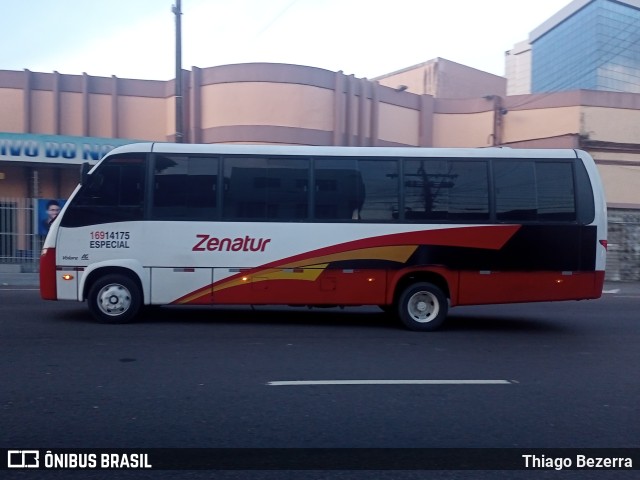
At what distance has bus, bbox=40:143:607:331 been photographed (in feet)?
34.8

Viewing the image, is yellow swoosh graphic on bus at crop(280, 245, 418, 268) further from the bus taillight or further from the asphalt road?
the bus taillight

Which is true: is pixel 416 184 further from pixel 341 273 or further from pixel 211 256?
pixel 211 256

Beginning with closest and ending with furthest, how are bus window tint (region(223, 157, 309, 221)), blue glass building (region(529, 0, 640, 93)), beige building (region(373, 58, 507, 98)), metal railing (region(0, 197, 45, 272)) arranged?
bus window tint (region(223, 157, 309, 221))
metal railing (region(0, 197, 45, 272))
beige building (region(373, 58, 507, 98))
blue glass building (region(529, 0, 640, 93))

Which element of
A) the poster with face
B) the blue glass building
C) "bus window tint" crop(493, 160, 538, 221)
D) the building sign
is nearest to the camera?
"bus window tint" crop(493, 160, 538, 221)

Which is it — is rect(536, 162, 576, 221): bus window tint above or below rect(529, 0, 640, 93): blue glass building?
below

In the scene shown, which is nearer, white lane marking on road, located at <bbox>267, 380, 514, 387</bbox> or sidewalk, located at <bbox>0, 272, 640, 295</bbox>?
white lane marking on road, located at <bbox>267, 380, 514, 387</bbox>

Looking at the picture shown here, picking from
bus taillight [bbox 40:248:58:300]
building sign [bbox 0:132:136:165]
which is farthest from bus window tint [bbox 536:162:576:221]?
building sign [bbox 0:132:136:165]

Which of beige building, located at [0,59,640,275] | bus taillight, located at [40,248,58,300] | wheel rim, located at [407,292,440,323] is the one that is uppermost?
beige building, located at [0,59,640,275]

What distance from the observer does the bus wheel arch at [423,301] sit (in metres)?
10.8

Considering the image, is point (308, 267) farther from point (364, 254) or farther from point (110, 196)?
point (110, 196)

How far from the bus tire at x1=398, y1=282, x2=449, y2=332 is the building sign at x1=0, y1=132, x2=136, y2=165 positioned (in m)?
13.3

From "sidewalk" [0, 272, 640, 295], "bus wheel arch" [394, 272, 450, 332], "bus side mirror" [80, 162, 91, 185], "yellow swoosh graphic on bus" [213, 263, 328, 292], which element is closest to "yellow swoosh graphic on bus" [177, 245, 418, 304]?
"yellow swoosh graphic on bus" [213, 263, 328, 292]

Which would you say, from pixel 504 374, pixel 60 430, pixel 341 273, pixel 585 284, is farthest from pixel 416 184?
pixel 60 430

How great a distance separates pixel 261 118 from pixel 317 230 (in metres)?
13.0
